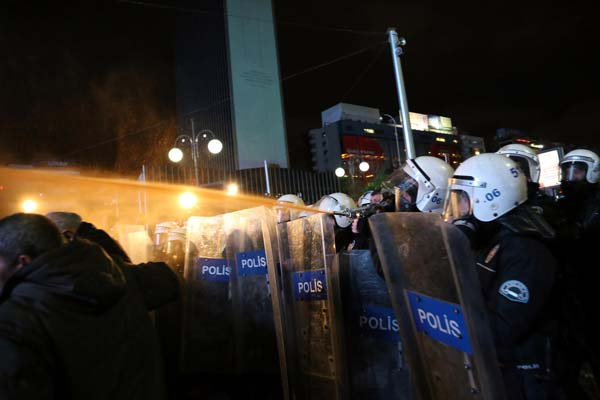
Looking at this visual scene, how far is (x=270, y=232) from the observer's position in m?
4.11

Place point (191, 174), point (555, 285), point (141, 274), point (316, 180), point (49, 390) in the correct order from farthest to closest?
point (316, 180)
point (191, 174)
point (141, 274)
point (555, 285)
point (49, 390)

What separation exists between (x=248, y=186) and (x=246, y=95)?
16133mm

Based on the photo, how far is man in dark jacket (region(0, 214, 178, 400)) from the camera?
5.63 ft

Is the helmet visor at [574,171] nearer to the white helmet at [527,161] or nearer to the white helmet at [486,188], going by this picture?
the white helmet at [527,161]

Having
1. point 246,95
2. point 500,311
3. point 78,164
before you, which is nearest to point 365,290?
point 500,311

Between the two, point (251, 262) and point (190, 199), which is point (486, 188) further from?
point (190, 199)

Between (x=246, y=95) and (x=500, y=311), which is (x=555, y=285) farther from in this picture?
(x=246, y=95)

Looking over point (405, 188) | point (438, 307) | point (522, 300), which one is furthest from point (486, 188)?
point (438, 307)

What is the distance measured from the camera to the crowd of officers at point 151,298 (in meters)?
1.82

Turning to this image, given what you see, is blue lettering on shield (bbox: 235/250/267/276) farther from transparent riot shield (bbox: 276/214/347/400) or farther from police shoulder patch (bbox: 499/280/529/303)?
police shoulder patch (bbox: 499/280/529/303)

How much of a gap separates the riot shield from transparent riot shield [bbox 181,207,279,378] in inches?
83.0

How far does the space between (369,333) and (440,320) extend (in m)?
1.60

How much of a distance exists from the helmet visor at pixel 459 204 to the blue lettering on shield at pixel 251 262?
5.92 ft

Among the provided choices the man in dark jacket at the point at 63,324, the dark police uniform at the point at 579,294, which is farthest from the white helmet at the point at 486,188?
the man in dark jacket at the point at 63,324
